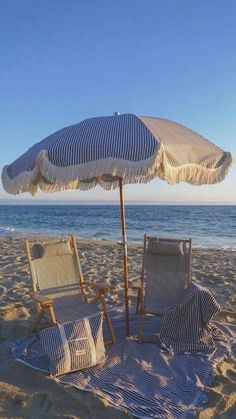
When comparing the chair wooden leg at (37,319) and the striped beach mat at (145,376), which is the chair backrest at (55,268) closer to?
the chair wooden leg at (37,319)

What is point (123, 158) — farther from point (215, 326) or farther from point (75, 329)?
point (215, 326)

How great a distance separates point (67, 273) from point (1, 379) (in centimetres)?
157

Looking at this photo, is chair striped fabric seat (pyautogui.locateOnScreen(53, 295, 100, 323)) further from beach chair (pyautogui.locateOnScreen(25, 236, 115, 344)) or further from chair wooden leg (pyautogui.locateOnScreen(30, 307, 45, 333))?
chair wooden leg (pyautogui.locateOnScreen(30, 307, 45, 333))

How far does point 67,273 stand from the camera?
4.73 m

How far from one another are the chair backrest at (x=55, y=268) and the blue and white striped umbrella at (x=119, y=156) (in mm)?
1033

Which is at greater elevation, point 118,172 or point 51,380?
point 118,172

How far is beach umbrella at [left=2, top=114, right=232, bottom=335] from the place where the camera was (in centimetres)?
322

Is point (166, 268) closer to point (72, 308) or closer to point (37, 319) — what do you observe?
point (72, 308)

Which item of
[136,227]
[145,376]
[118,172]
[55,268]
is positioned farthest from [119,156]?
[136,227]

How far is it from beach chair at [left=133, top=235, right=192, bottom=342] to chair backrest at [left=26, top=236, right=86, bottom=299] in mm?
722

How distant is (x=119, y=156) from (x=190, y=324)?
183cm

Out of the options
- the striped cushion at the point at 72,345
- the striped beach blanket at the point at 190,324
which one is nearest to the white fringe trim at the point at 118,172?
the striped beach blanket at the point at 190,324

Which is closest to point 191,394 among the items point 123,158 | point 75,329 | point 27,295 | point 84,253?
point 75,329

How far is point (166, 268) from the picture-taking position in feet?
15.5
